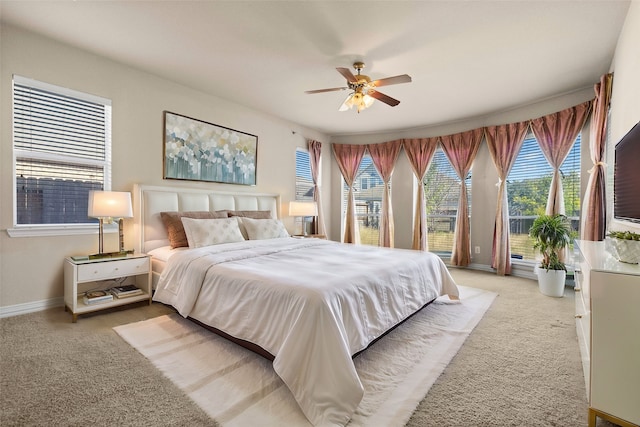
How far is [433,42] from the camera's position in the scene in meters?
2.74

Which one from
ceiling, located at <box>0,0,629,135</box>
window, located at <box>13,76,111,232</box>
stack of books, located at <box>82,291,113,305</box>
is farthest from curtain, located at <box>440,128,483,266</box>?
window, located at <box>13,76,111,232</box>

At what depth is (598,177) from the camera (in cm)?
329

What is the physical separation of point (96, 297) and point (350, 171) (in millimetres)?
4824

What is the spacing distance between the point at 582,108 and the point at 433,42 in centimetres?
266

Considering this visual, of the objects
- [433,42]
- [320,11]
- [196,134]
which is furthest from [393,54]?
[196,134]

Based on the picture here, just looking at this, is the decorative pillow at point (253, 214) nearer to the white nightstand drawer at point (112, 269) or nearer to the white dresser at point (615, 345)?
the white nightstand drawer at point (112, 269)

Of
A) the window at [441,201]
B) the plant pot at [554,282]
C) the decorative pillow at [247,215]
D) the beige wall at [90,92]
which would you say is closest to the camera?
the beige wall at [90,92]

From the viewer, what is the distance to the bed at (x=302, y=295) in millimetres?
1556

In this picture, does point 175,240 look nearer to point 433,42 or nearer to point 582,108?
point 433,42

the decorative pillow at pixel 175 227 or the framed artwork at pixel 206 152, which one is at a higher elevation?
the framed artwork at pixel 206 152

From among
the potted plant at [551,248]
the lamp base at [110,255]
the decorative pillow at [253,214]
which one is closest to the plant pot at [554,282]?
the potted plant at [551,248]

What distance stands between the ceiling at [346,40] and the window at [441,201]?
1.64 m

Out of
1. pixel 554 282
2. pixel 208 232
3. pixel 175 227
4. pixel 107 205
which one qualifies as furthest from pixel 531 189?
pixel 107 205

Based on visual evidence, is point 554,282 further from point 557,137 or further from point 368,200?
→ point 368,200
